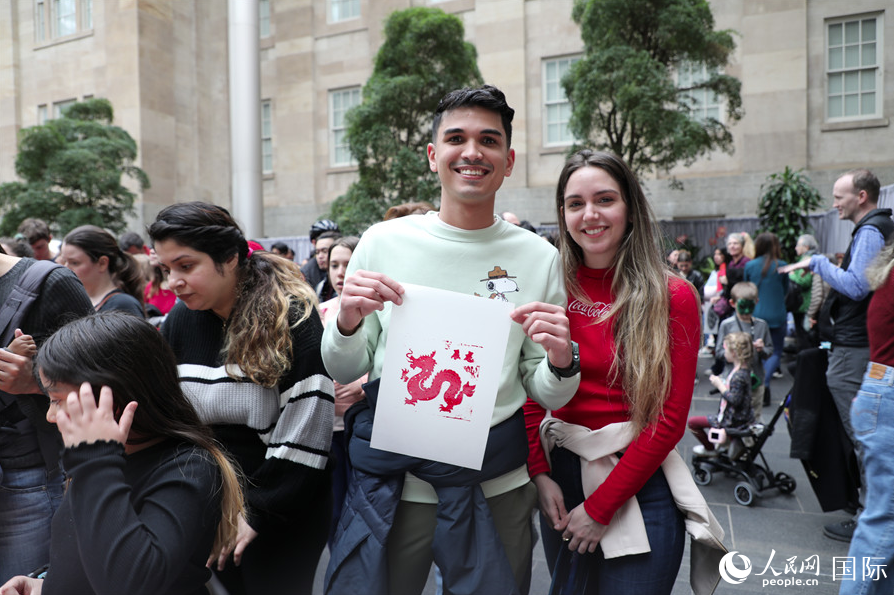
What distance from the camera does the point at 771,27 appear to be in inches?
571

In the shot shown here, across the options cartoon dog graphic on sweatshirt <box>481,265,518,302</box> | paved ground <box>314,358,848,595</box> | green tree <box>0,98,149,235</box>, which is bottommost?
paved ground <box>314,358,848,595</box>

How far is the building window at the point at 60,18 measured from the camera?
21.7 metres

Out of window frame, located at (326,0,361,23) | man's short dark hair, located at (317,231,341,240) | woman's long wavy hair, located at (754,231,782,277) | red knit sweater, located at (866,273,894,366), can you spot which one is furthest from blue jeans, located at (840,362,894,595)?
window frame, located at (326,0,361,23)

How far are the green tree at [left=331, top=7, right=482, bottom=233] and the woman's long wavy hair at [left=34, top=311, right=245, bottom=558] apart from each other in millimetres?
11990

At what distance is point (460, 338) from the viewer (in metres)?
1.62

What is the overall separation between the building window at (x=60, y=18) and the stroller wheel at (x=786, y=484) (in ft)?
82.9

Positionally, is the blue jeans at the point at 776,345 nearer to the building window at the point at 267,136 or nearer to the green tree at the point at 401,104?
the green tree at the point at 401,104

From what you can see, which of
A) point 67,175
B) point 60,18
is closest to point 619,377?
point 67,175

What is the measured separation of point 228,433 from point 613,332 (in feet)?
4.18

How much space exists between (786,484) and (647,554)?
3.60 metres

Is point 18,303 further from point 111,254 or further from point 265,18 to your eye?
point 265,18

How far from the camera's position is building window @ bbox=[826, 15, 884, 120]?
14211 millimetres

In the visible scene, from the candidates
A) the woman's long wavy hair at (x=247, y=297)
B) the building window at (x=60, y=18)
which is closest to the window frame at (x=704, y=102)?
the woman's long wavy hair at (x=247, y=297)

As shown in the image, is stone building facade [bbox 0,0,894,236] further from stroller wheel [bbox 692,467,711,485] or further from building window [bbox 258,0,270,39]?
stroller wheel [bbox 692,467,711,485]
